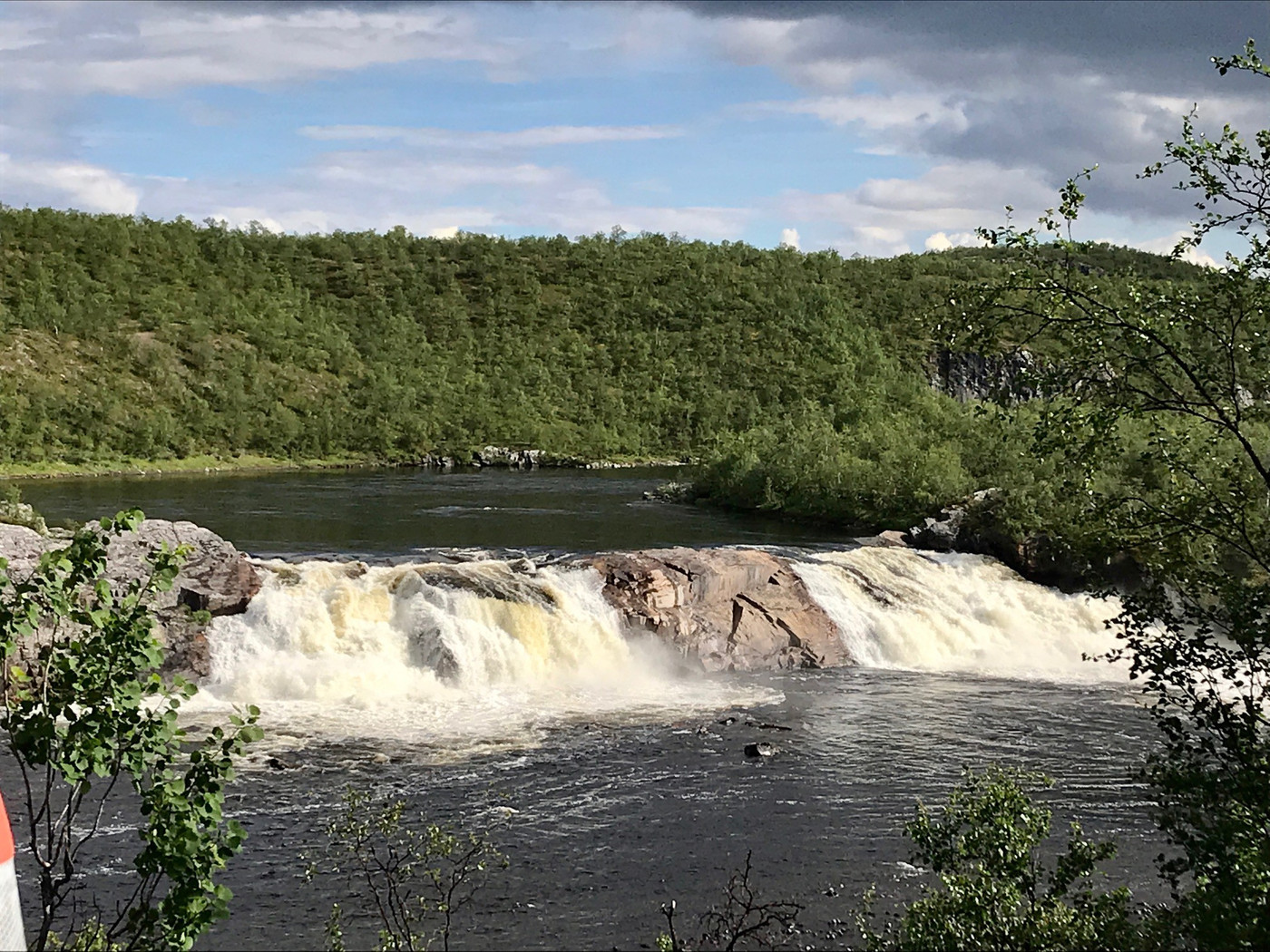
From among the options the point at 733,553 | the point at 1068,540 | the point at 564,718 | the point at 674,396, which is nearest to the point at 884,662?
Answer: the point at 733,553

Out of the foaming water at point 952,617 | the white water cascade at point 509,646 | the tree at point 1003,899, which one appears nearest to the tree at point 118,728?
the tree at point 1003,899

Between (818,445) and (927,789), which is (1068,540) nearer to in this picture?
(927,789)

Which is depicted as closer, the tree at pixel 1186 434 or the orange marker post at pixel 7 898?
the orange marker post at pixel 7 898

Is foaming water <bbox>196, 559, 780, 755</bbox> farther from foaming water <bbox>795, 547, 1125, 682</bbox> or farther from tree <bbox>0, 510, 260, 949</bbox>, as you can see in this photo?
tree <bbox>0, 510, 260, 949</bbox>

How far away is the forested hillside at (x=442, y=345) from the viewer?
2931 inches

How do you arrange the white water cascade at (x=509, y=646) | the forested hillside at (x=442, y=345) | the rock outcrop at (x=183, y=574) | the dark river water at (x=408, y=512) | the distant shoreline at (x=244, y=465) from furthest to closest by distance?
the forested hillside at (x=442, y=345), the distant shoreline at (x=244, y=465), the dark river water at (x=408, y=512), the rock outcrop at (x=183, y=574), the white water cascade at (x=509, y=646)

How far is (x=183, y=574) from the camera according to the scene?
25250 millimetres

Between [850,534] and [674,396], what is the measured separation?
58.5 meters

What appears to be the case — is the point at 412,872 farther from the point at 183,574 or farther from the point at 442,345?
the point at 442,345

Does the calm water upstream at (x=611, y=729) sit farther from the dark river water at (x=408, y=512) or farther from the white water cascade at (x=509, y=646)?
the dark river water at (x=408, y=512)

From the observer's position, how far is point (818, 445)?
168 ft

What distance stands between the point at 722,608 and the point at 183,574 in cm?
1130

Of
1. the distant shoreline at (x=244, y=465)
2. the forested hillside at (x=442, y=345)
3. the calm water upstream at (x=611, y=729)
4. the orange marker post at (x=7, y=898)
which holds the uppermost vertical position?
the forested hillside at (x=442, y=345)

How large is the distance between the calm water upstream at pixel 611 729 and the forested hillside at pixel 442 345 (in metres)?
20.4
